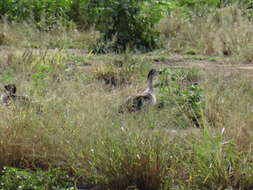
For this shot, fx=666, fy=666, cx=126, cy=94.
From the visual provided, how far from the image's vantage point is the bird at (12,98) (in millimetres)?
7652

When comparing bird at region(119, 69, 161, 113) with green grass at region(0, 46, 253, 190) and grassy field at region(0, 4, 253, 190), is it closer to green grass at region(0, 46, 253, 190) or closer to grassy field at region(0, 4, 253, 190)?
grassy field at region(0, 4, 253, 190)

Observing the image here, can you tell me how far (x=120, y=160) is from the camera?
642 centimetres

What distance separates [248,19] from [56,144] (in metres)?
10.7

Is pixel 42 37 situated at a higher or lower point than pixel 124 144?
lower

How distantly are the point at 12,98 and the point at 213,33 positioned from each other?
783 cm

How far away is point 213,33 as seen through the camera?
1516 centimetres

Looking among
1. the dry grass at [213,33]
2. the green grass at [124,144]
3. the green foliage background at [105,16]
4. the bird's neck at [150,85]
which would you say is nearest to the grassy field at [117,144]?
the green grass at [124,144]

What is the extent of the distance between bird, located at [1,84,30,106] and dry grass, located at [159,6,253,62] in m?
6.00

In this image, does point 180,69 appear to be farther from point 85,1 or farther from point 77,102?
point 85,1

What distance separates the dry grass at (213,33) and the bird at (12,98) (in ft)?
19.7

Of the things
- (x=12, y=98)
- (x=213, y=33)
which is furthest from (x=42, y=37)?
(x=12, y=98)

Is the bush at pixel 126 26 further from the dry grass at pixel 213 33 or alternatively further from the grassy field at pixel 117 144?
the grassy field at pixel 117 144

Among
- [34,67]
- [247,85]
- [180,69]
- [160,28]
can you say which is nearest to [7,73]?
[34,67]

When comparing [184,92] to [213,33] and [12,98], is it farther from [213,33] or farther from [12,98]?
[213,33]
